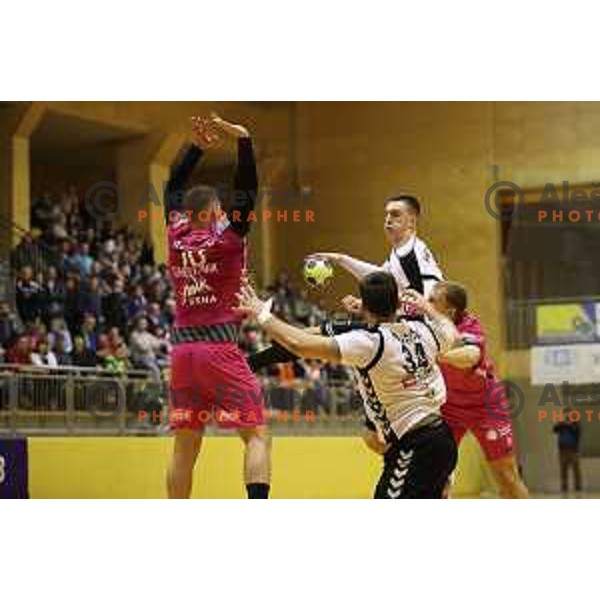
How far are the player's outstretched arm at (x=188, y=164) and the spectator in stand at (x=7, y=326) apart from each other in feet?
18.4

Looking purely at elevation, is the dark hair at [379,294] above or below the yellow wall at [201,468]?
above

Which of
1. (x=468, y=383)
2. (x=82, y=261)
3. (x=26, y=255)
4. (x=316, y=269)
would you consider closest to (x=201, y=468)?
(x=82, y=261)

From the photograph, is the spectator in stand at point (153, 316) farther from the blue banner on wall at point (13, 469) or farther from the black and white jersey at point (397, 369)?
the black and white jersey at point (397, 369)

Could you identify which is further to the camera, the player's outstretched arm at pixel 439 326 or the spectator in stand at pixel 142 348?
the spectator in stand at pixel 142 348

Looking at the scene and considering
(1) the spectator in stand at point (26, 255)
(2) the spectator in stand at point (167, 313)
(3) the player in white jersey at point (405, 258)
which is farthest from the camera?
(2) the spectator in stand at point (167, 313)

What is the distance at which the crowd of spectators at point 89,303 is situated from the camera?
1372 centimetres

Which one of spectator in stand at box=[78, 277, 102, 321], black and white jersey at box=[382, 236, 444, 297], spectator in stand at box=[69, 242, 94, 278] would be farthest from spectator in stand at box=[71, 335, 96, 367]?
black and white jersey at box=[382, 236, 444, 297]

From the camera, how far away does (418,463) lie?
6.58 m

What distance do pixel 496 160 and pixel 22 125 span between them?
31.5 feet

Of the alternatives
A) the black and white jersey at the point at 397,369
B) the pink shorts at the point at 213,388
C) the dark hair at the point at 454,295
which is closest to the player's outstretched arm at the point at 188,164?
the pink shorts at the point at 213,388

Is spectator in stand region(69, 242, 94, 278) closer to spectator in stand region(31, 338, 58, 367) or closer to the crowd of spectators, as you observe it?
the crowd of spectators

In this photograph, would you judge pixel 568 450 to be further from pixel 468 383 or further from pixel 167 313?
pixel 468 383

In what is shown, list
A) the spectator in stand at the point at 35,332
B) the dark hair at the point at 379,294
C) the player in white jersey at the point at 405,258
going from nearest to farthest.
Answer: the dark hair at the point at 379,294, the player in white jersey at the point at 405,258, the spectator in stand at the point at 35,332

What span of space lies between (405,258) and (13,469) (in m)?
5.34
